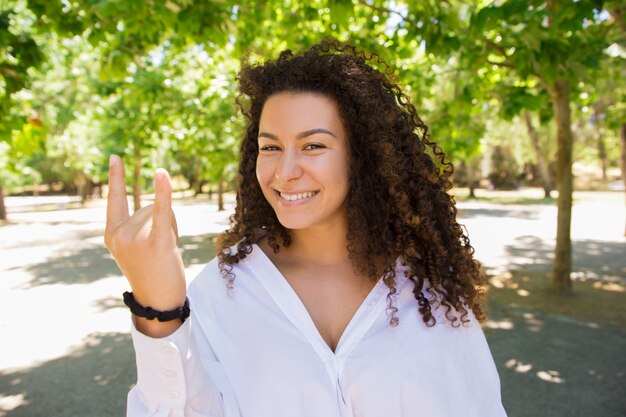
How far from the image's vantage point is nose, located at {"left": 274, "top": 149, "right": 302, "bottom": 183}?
1.64 m

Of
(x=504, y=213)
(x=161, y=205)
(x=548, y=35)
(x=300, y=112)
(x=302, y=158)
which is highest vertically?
(x=548, y=35)

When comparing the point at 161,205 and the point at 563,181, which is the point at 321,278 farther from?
the point at 563,181

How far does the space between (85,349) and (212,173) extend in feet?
17.0

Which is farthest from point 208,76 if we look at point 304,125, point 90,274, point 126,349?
point 304,125

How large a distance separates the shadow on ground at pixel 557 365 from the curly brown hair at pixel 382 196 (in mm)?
2797

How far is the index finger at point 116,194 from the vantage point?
121 cm

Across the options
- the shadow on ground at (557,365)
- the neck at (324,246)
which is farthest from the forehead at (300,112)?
the shadow on ground at (557,365)

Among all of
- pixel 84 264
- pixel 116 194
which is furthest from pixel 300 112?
pixel 84 264

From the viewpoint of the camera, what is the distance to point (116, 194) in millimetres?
1240

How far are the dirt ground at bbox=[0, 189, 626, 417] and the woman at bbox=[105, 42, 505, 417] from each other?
2.86 metres

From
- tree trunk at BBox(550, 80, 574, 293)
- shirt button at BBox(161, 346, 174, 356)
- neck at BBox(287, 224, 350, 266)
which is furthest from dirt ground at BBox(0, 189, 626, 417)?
shirt button at BBox(161, 346, 174, 356)

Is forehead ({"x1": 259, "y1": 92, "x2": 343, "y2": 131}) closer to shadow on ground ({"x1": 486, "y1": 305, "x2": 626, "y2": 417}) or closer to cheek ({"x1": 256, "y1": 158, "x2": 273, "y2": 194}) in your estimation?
cheek ({"x1": 256, "y1": 158, "x2": 273, "y2": 194})

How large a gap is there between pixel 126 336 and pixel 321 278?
4809mm

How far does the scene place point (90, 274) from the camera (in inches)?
376
